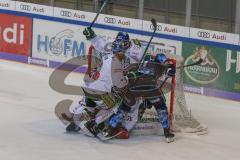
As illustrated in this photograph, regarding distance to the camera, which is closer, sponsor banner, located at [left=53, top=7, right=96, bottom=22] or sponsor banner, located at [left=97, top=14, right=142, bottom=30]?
sponsor banner, located at [left=97, top=14, right=142, bottom=30]

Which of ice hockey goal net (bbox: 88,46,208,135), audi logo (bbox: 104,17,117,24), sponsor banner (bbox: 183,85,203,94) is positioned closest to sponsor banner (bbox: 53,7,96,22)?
audi logo (bbox: 104,17,117,24)

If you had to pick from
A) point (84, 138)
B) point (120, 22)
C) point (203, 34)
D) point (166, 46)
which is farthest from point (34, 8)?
point (84, 138)

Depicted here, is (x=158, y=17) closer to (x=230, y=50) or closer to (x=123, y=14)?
(x=123, y=14)

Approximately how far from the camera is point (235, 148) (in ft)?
20.9

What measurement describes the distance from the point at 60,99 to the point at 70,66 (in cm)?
145

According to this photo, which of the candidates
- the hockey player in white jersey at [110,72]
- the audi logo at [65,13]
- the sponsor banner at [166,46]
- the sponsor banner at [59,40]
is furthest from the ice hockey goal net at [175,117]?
the audi logo at [65,13]

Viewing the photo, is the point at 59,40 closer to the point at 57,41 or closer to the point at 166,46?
the point at 57,41

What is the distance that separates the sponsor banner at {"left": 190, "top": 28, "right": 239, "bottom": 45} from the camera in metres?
8.62

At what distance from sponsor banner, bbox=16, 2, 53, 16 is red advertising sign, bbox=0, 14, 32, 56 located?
14cm

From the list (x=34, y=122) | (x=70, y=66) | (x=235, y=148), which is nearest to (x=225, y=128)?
(x=235, y=148)

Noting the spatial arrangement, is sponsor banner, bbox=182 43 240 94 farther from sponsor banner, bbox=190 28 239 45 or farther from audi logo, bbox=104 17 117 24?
audi logo, bbox=104 17 117 24

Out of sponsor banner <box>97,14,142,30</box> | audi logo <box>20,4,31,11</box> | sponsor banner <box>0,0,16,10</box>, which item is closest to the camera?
sponsor banner <box>97,14,142,30</box>

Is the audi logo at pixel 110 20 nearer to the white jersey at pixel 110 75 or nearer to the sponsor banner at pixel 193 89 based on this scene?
the sponsor banner at pixel 193 89

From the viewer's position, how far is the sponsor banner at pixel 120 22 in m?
9.43
